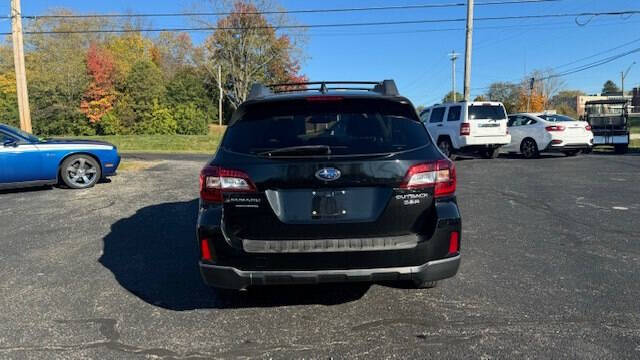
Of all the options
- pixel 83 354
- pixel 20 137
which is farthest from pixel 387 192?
pixel 20 137

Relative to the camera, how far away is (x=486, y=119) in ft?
50.3

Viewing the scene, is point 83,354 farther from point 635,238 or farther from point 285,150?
point 635,238

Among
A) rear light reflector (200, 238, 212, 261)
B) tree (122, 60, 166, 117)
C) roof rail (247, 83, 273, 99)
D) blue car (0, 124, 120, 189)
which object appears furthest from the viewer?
tree (122, 60, 166, 117)

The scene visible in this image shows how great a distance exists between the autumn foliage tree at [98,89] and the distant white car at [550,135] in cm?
3539

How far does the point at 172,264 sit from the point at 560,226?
16.2 feet

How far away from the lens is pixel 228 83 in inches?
1880

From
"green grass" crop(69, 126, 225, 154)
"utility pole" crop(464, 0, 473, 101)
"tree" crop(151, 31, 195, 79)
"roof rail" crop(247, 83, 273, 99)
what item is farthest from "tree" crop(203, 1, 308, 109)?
"roof rail" crop(247, 83, 273, 99)

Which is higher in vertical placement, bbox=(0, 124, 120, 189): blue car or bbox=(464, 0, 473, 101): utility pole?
bbox=(464, 0, 473, 101): utility pole

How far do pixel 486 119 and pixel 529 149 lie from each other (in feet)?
7.87

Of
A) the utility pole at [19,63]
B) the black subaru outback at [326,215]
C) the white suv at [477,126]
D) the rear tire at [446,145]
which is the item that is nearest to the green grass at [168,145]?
the utility pole at [19,63]

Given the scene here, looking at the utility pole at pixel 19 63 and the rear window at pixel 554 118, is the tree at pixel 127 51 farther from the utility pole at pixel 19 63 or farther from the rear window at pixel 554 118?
the rear window at pixel 554 118

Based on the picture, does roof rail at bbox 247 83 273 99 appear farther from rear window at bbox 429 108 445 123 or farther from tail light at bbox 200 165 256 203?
rear window at bbox 429 108 445 123

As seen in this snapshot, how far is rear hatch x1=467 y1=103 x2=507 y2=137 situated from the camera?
50.0 ft

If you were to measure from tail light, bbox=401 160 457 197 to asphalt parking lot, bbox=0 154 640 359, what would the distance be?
3.28ft
